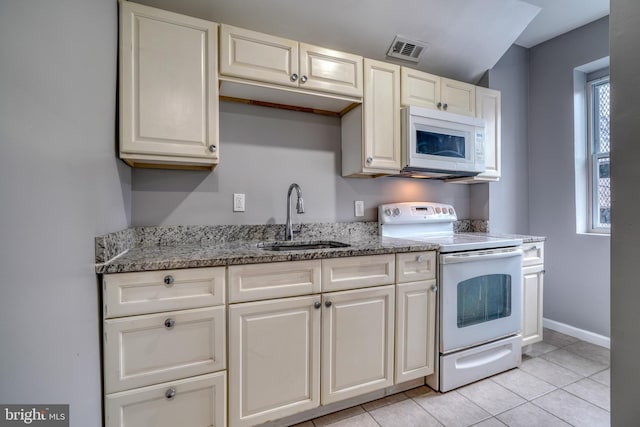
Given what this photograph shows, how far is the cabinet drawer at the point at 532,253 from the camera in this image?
2197mm

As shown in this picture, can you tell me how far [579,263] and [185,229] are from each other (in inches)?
129

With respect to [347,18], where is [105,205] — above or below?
below

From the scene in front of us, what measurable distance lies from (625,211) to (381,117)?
1436 millimetres

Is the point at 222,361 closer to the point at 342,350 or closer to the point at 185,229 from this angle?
the point at 342,350

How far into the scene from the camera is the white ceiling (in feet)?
5.72

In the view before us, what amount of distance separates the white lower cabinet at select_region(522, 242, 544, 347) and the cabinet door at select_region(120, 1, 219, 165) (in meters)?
2.34

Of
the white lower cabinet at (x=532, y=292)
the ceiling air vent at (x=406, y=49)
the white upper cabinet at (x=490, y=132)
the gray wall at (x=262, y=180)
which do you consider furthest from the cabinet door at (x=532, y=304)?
the ceiling air vent at (x=406, y=49)

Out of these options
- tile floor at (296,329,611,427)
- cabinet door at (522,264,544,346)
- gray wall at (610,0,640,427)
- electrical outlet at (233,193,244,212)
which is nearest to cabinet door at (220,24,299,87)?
electrical outlet at (233,193,244,212)

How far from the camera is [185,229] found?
1.80 m

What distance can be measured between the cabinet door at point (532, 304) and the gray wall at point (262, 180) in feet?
Result: 4.07

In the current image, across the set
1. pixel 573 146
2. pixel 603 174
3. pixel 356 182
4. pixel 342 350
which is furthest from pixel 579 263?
pixel 342 350

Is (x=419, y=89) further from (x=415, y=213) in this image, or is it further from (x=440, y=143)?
(x=415, y=213)

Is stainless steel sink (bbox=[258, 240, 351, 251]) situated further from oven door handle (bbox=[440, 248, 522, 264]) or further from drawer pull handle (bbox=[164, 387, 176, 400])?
drawer pull handle (bbox=[164, 387, 176, 400])

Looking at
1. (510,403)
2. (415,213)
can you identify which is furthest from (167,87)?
(510,403)
